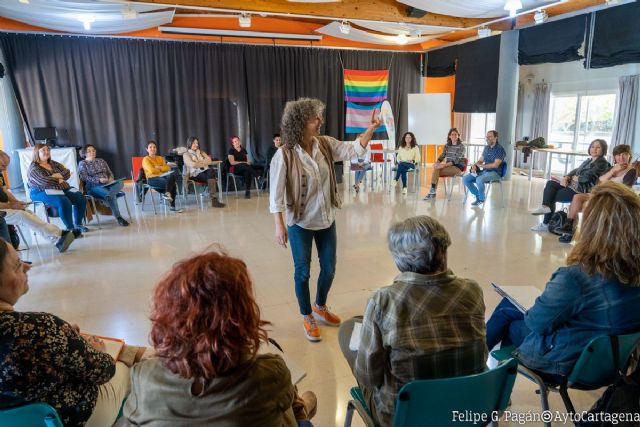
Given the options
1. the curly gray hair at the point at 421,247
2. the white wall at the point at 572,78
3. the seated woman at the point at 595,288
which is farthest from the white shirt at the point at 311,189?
the white wall at the point at 572,78

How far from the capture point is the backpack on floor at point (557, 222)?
4875mm

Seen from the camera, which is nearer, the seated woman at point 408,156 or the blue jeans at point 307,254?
the blue jeans at point 307,254

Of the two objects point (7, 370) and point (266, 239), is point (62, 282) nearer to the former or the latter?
point (266, 239)

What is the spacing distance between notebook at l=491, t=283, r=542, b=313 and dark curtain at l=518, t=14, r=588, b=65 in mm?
6389

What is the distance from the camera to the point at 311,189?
2461mm

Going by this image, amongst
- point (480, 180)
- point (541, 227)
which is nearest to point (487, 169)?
point (480, 180)

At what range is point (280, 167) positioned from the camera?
2.41 meters

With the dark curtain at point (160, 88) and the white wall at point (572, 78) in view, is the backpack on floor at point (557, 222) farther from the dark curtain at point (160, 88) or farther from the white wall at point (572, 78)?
the dark curtain at point (160, 88)

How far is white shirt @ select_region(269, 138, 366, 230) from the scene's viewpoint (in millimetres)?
2432

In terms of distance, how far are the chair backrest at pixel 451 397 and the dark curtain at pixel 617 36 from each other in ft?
21.8

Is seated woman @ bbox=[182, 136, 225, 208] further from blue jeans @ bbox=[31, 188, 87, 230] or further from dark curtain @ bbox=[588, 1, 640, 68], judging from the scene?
dark curtain @ bbox=[588, 1, 640, 68]

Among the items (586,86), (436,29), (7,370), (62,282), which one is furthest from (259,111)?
(7,370)

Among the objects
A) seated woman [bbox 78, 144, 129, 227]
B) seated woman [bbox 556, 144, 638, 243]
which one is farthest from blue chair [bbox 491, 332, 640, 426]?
seated woman [bbox 78, 144, 129, 227]

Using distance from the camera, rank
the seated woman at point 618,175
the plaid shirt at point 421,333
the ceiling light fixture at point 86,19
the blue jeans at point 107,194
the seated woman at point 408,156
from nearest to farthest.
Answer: the plaid shirt at point 421,333
the seated woman at point 618,175
the blue jeans at point 107,194
the ceiling light fixture at point 86,19
the seated woman at point 408,156
